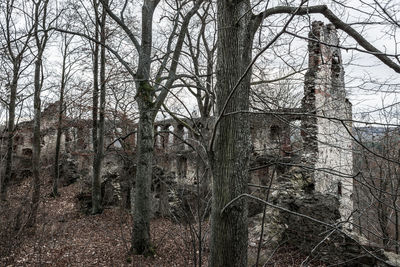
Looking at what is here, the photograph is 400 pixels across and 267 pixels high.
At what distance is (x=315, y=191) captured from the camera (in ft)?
24.7

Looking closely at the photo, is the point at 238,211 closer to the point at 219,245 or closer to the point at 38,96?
the point at 219,245

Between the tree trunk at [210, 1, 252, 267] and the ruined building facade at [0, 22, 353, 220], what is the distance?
0.69 meters

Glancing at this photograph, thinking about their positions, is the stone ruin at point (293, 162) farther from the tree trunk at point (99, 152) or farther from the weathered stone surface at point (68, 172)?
the tree trunk at point (99, 152)

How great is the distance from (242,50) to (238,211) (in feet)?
4.92

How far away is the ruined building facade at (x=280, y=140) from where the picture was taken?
14.3ft

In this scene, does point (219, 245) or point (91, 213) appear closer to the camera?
point (219, 245)

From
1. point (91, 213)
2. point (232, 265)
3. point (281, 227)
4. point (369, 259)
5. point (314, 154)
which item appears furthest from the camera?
point (91, 213)

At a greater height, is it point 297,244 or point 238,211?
point 238,211

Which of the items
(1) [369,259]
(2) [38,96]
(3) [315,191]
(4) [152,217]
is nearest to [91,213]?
(4) [152,217]

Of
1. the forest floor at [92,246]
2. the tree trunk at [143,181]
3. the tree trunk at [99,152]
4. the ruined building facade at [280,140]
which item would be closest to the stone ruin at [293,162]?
the ruined building facade at [280,140]

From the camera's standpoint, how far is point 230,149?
240cm

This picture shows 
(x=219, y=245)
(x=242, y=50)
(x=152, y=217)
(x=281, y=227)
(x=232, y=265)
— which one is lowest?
(x=152, y=217)

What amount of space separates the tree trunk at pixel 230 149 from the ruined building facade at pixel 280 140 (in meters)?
0.69

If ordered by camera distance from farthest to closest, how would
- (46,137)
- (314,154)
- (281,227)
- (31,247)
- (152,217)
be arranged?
1. (46,137)
2. (152,217)
3. (314,154)
4. (281,227)
5. (31,247)
